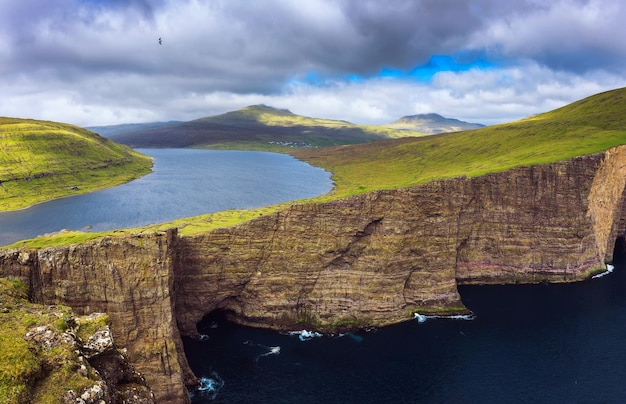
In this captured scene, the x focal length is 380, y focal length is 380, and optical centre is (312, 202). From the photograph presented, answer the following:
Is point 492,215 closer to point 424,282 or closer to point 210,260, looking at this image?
point 424,282

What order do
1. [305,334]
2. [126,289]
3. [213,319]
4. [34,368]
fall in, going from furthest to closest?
[213,319]
[305,334]
[126,289]
[34,368]

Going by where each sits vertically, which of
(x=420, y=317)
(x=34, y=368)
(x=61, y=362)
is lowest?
(x=420, y=317)

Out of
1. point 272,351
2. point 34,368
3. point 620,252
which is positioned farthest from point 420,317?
point 620,252

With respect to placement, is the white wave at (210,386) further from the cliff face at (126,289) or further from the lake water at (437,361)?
the cliff face at (126,289)

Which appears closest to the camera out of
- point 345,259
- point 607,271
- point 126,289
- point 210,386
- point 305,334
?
point 126,289

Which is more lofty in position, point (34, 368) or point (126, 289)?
point (34, 368)

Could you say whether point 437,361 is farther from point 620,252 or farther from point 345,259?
point 620,252

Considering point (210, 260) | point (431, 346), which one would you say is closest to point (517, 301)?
point (431, 346)

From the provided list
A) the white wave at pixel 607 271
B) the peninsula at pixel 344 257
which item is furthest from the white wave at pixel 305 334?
the white wave at pixel 607 271
